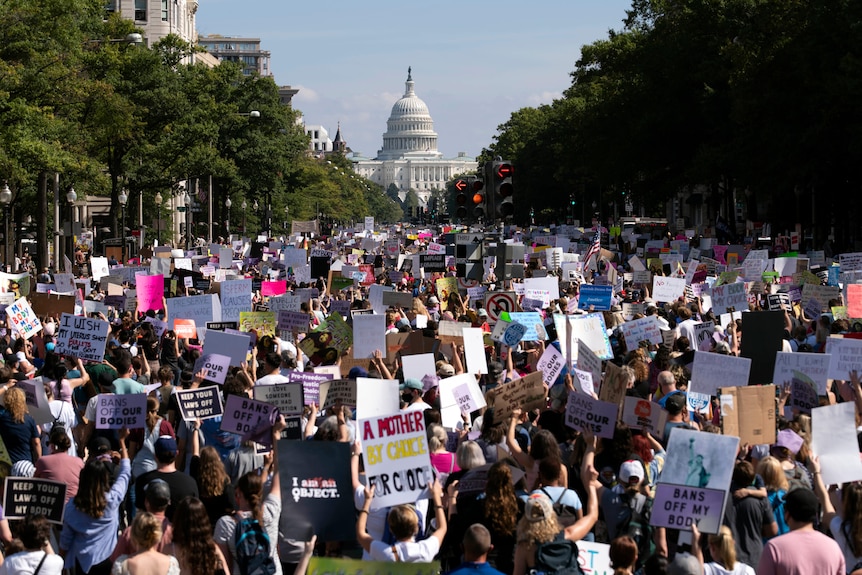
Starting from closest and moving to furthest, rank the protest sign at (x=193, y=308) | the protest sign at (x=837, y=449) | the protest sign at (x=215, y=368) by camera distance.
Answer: the protest sign at (x=837, y=449), the protest sign at (x=215, y=368), the protest sign at (x=193, y=308)

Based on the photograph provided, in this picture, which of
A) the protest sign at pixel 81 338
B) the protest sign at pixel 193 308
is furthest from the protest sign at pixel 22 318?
the protest sign at pixel 81 338

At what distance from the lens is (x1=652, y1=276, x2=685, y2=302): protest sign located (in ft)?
76.4

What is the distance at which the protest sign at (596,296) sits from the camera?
22.3m

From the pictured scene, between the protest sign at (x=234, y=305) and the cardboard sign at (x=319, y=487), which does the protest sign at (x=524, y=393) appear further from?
the protest sign at (x=234, y=305)

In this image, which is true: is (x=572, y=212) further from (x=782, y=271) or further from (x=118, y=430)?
(x=118, y=430)

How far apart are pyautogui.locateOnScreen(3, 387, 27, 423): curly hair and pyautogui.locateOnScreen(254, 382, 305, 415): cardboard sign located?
5.49 ft

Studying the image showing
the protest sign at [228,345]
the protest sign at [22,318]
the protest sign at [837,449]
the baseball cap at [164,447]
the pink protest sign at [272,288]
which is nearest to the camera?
the protest sign at [837,449]

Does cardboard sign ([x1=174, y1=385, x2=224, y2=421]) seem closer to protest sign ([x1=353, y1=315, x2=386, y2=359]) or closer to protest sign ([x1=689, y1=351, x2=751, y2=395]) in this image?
protest sign ([x1=689, y1=351, x2=751, y2=395])

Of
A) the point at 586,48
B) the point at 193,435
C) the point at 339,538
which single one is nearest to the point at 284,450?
the point at 339,538

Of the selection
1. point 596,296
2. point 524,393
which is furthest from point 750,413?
point 596,296

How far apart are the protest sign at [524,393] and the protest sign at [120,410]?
8.33 feet

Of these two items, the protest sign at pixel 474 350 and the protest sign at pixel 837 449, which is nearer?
the protest sign at pixel 837 449

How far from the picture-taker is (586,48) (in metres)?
78.1

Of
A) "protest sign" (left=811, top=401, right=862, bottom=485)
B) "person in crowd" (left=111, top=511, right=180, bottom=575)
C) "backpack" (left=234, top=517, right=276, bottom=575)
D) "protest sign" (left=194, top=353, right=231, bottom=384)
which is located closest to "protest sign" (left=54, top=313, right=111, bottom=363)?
"protest sign" (left=194, top=353, right=231, bottom=384)
